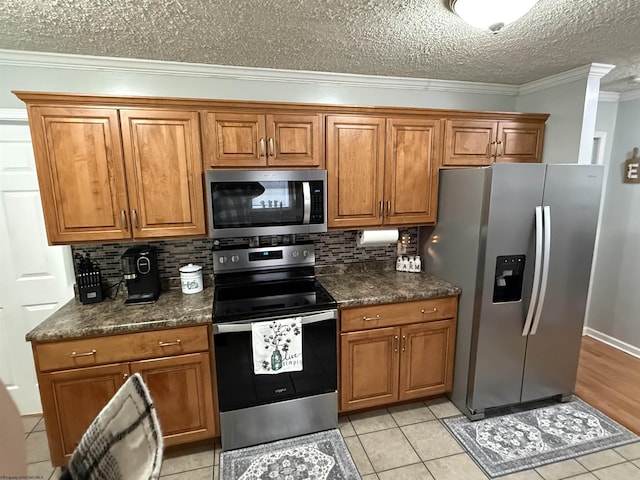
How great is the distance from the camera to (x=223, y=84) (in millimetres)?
2346

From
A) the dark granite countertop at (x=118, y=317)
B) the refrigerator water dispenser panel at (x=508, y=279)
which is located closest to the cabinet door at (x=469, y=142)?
the refrigerator water dispenser panel at (x=508, y=279)

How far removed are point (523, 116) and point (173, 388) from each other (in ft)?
10.3

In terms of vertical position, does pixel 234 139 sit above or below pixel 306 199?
above

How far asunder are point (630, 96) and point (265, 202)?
3.52 metres

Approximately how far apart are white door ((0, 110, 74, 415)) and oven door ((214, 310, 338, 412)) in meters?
1.33

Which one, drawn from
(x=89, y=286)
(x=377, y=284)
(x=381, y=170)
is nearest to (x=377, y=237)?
(x=377, y=284)

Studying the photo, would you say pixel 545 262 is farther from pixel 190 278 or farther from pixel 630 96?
pixel 190 278

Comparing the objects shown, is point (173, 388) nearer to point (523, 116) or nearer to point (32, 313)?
point (32, 313)

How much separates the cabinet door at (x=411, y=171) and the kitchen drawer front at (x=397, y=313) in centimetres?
62

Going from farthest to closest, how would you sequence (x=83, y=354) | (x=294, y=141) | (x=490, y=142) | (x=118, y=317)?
1. (x=490, y=142)
2. (x=294, y=141)
3. (x=118, y=317)
4. (x=83, y=354)

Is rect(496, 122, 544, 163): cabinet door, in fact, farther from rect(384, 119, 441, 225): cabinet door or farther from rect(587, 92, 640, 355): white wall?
rect(587, 92, 640, 355): white wall

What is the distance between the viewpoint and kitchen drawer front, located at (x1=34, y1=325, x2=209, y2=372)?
175 cm

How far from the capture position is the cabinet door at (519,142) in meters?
2.58

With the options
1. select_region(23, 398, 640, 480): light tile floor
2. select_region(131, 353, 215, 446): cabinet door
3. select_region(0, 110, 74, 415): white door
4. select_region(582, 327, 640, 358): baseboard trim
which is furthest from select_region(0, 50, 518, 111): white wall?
select_region(582, 327, 640, 358): baseboard trim
